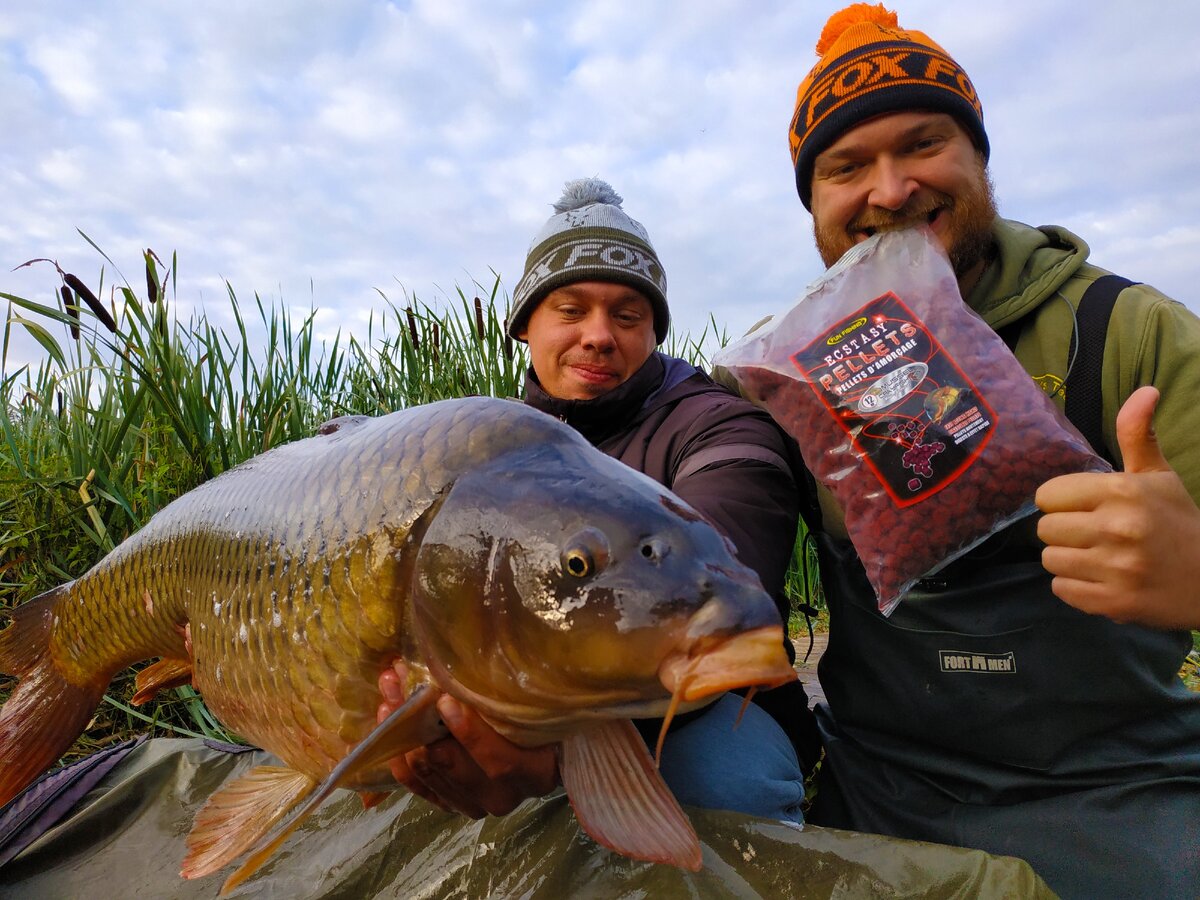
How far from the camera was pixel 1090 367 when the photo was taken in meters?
1.55

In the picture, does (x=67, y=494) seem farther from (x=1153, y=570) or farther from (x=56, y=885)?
(x=1153, y=570)

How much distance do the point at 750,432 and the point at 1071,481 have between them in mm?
783

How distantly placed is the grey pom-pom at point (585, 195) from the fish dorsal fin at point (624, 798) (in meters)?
2.08

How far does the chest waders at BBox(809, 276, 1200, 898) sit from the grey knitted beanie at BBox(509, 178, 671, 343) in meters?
1.16

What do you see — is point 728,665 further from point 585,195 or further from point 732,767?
point 585,195

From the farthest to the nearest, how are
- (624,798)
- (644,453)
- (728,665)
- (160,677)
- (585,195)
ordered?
(585,195)
(644,453)
(160,677)
(624,798)
(728,665)

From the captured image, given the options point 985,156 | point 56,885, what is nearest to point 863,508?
point 985,156

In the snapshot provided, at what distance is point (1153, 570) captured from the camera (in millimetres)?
1075

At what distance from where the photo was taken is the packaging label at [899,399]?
1366 mm

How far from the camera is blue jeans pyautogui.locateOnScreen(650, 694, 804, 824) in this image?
163 cm

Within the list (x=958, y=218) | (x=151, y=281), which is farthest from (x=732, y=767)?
(x=151, y=281)

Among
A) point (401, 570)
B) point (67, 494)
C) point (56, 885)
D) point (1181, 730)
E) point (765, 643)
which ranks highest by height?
point (67, 494)

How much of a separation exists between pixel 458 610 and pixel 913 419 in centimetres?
89

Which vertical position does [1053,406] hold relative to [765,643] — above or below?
above
